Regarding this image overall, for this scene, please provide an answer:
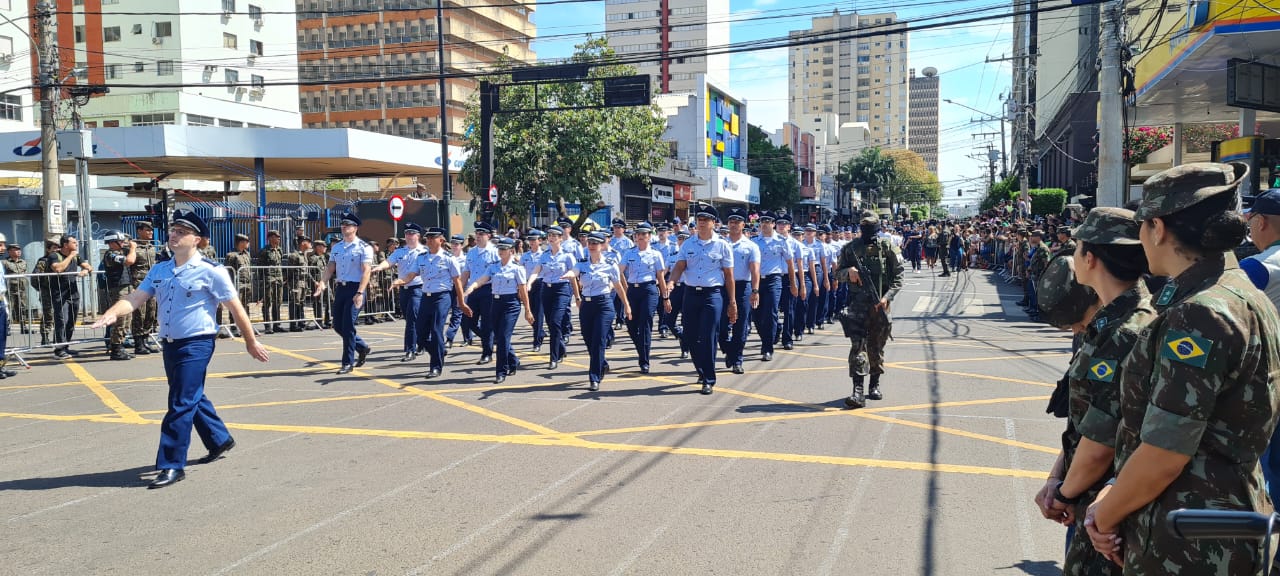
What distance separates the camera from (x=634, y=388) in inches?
394

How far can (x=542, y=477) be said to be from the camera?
6.23m

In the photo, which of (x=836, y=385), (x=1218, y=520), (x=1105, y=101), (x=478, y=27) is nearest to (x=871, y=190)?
(x=478, y=27)

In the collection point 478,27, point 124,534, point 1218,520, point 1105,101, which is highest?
point 478,27

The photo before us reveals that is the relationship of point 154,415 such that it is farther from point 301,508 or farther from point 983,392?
point 983,392

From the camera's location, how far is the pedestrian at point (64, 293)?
527 inches

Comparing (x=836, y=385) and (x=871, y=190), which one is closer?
(x=836, y=385)

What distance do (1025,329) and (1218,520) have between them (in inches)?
617

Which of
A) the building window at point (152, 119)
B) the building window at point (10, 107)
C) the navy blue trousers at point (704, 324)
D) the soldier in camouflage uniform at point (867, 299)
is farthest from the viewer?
the building window at point (152, 119)

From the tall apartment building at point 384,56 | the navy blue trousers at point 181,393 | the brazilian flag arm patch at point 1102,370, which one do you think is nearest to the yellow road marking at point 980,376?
the brazilian flag arm patch at point 1102,370

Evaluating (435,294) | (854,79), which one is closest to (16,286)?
(435,294)

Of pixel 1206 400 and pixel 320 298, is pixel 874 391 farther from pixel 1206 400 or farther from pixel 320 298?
pixel 320 298

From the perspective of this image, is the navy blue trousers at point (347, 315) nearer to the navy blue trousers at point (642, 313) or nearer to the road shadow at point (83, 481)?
the navy blue trousers at point (642, 313)

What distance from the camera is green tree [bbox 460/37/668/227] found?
104 ft

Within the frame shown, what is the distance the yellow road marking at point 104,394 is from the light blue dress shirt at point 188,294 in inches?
101
